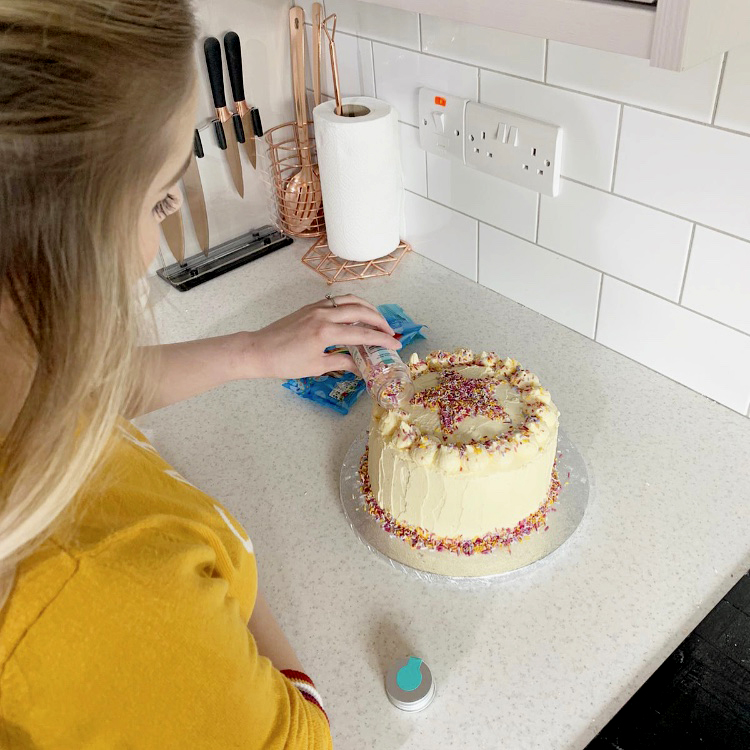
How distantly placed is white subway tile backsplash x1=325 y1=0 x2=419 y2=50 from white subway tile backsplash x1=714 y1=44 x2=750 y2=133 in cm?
48

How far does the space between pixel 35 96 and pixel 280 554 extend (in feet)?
1.82

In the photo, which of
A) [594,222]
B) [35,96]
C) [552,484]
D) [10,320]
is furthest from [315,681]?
[594,222]

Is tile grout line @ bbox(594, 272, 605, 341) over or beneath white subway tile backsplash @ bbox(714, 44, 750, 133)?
beneath

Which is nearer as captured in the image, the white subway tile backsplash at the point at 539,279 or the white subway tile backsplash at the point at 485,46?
the white subway tile backsplash at the point at 485,46

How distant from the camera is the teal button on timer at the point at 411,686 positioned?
65 centimetres

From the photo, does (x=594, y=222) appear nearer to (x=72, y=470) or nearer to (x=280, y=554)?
(x=280, y=554)

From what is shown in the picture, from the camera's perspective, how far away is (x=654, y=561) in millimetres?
757

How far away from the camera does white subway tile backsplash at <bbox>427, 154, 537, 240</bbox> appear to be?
1.05m

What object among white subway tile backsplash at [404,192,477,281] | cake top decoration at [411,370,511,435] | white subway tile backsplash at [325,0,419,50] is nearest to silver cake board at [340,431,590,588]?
cake top decoration at [411,370,511,435]

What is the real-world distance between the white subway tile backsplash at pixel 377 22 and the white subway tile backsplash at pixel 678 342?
472 mm

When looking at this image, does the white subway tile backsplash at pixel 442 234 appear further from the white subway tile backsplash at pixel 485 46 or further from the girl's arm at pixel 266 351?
the girl's arm at pixel 266 351

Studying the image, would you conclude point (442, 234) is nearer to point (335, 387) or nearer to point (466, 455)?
point (335, 387)

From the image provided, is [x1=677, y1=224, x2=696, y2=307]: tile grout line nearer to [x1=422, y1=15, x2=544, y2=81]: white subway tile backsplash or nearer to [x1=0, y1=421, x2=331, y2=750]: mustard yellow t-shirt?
[x1=422, y1=15, x2=544, y2=81]: white subway tile backsplash

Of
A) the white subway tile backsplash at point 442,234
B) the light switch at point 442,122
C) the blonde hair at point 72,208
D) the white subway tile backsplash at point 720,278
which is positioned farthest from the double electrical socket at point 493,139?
the blonde hair at point 72,208
